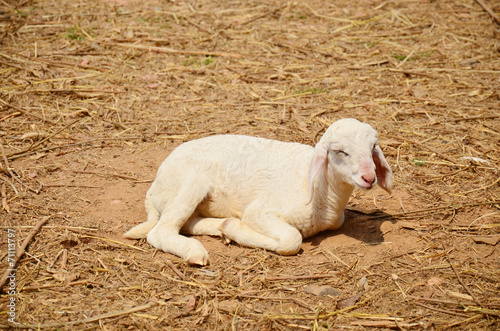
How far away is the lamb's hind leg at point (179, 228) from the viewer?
4.82 metres

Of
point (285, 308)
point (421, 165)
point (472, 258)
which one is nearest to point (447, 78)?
point (421, 165)

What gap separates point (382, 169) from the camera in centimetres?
500

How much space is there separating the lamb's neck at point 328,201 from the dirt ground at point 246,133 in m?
0.24

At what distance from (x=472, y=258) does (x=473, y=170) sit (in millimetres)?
1818

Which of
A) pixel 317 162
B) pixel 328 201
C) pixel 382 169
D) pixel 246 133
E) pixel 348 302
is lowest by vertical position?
pixel 246 133

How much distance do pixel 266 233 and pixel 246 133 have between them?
2355 millimetres

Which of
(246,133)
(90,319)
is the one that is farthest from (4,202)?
(246,133)

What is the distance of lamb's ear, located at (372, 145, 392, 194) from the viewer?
4.92 metres

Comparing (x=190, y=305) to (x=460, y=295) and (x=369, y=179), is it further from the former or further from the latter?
(x=460, y=295)

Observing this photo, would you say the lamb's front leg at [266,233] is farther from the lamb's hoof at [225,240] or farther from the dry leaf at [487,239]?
the dry leaf at [487,239]

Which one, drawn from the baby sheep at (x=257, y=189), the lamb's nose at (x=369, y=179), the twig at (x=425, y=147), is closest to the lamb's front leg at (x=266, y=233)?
the baby sheep at (x=257, y=189)

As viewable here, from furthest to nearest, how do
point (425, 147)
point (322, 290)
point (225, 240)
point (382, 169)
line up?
point (425, 147) → point (225, 240) → point (382, 169) → point (322, 290)

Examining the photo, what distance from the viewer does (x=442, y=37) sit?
9898 millimetres

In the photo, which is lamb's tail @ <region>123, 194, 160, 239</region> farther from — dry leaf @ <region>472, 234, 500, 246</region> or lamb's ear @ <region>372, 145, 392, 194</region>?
dry leaf @ <region>472, 234, 500, 246</region>
